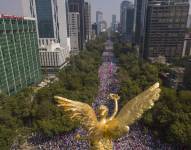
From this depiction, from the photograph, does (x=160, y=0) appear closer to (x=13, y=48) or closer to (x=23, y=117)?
(x=13, y=48)

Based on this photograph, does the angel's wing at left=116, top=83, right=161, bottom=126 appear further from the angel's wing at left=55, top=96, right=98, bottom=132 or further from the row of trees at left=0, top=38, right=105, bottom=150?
the row of trees at left=0, top=38, right=105, bottom=150

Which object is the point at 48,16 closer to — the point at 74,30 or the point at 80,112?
the point at 74,30

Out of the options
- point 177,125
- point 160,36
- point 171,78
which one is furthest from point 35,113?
point 160,36

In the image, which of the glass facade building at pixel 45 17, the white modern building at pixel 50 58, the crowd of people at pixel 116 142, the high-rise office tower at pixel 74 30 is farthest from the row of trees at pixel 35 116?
the high-rise office tower at pixel 74 30

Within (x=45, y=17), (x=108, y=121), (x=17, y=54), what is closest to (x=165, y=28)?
(x=45, y=17)

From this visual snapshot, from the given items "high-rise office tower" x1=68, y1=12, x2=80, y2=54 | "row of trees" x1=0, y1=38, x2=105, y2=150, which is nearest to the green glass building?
"row of trees" x1=0, y1=38, x2=105, y2=150

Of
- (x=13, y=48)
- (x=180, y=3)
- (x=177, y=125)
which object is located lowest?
(x=177, y=125)

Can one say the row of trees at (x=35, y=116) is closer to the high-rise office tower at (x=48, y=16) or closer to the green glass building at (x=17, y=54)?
the green glass building at (x=17, y=54)
